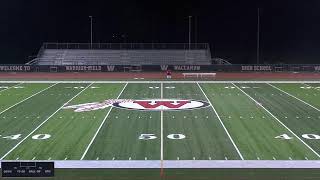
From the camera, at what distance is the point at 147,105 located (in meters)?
26.6

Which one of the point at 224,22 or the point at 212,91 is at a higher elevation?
the point at 224,22

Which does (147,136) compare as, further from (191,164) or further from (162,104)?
(162,104)

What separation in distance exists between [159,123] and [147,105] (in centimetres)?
459

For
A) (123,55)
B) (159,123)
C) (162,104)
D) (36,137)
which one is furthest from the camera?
(123,55)

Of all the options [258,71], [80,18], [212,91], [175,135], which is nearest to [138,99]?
[212,91]

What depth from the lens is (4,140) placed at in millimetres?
19109

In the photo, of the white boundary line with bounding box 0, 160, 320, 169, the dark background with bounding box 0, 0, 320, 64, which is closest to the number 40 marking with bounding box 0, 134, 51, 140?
the white boundary line with bounding box 0, 160, 320, 169

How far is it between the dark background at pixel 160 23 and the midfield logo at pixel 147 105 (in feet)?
77.3

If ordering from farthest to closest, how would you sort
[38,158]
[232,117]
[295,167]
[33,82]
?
[33,82]
[232,117]
[38,158]
[295,167]

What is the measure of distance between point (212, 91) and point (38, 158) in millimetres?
17160

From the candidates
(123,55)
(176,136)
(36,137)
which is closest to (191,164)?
(176,136)

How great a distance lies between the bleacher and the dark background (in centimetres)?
99

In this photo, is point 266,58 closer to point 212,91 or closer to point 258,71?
point 258,71

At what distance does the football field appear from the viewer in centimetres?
1747
